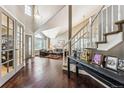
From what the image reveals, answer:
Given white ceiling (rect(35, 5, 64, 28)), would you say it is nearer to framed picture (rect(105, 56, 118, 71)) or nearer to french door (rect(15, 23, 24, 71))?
french door (rect(15, 23, 24, 71))

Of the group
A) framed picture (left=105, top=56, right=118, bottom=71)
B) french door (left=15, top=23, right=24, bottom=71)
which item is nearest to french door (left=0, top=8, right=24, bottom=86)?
french door (left=15, top=23, right=24, bottom=71)

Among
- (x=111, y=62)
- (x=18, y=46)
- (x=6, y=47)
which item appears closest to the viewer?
(x=111, y=62)

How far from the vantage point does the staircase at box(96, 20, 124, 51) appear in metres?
2.67

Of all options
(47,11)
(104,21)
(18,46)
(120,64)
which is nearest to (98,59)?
(120,64)

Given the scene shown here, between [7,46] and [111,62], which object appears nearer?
[111,62]

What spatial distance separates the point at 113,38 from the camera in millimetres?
2922

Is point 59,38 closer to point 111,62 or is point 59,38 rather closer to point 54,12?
point 54,12

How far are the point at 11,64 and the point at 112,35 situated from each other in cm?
351

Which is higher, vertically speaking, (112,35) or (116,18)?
(116,18)

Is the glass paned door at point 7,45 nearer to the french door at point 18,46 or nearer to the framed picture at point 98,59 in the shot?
the french door at point 18,46

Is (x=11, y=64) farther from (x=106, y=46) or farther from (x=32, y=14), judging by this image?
(x=32, y=14)

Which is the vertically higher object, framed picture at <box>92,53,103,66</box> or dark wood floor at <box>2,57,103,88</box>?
framed picture at <box>92,53,103,66</box>
